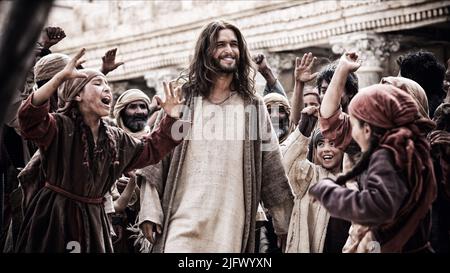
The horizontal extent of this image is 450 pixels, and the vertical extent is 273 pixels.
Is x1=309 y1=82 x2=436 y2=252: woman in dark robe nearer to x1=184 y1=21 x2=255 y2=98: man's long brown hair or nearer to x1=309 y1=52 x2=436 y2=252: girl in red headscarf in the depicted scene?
x1=309 y1=52 x2=436 y2=252: girl in red headscarf

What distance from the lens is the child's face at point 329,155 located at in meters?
6.20

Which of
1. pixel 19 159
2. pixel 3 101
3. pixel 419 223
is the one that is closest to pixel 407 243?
pixel 419 223

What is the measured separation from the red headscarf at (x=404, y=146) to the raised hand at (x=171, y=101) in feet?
4.11

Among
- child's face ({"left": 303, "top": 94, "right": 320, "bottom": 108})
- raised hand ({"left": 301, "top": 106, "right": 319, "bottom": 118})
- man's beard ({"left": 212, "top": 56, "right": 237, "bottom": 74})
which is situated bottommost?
raised hand ({"left": 301, "top": 106, "right": 319, "bottom": 118})

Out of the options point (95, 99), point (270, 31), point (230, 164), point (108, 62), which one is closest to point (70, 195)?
point (95, 99)

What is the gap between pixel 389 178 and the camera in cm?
422

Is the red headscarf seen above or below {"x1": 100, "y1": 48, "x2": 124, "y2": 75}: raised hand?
below

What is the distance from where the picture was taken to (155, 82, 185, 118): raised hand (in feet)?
17.9

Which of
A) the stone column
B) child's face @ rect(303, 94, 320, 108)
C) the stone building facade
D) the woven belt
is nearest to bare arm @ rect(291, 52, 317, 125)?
child's face @ rect(303, 94, 320, 108)

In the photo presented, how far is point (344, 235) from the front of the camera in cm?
609

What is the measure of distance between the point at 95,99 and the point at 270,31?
388 inches

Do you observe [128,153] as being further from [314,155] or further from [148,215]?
[314,155]
